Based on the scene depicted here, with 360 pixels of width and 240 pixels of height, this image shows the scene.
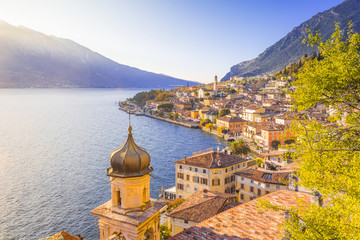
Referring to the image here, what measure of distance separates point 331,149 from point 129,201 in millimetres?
6812

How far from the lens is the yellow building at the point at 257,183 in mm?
28422

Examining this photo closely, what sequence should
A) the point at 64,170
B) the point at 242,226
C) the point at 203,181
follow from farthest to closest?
the point at 64,170, the point at 203,181, the point at 242,226

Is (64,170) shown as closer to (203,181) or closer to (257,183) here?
(203,181)

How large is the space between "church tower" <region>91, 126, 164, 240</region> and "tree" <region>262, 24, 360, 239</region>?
4.79 meters

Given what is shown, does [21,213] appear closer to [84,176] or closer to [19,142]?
[84,176]

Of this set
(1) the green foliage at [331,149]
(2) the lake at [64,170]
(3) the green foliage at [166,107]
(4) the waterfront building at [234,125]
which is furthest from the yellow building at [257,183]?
(3) the green foliage at [166,107]

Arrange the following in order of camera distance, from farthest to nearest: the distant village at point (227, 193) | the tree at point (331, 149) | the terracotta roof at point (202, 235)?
the terracotta roof at point (202, 235) → the distant village at point (227, 193) → the tree at point (331, 149)

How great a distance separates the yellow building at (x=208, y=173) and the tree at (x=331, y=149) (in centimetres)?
2470

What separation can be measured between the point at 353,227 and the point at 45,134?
296ft

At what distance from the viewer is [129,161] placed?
30.6ft

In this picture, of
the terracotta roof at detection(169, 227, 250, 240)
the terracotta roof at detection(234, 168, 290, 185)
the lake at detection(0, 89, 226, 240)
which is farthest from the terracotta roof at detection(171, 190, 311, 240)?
the terracotta roof at detection(234, 168, 290, 185)

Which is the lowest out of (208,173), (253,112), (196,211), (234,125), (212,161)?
(208,173)

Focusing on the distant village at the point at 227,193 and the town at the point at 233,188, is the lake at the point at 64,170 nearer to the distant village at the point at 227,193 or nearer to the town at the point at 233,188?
the town at the point at 233,188

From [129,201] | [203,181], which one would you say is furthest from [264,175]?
[129,201]
